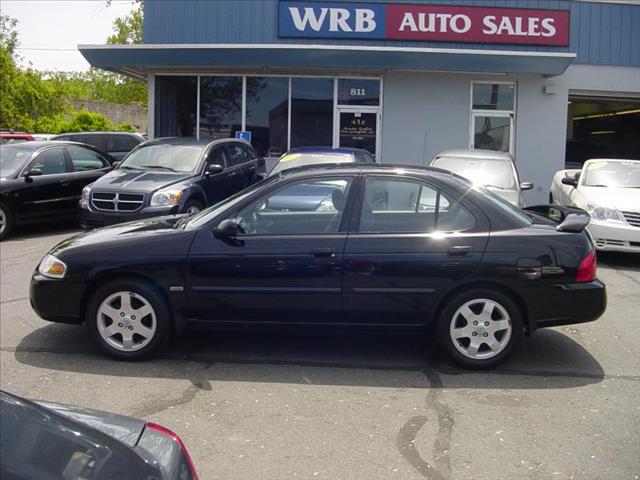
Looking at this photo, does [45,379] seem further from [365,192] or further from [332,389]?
[365,192]

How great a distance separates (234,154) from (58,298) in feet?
23.1

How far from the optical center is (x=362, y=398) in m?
4.94

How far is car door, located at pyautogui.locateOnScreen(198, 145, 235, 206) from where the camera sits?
11.0 m

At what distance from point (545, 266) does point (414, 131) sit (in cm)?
1133

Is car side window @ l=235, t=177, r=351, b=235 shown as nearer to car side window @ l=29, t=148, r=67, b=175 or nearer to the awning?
car side window @ l=29, t=148, r=67, b=175

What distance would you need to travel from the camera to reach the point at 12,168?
467 inches

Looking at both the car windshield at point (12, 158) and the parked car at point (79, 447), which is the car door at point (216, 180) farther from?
the parked car at point (79, 447)

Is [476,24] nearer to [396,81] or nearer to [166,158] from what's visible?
[396,81]

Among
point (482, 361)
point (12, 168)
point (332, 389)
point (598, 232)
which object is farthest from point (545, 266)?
point (12, 168)

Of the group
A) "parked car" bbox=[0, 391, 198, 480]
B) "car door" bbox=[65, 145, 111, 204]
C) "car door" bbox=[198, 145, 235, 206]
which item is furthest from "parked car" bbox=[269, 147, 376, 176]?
"parked car" bbox=[0, 391, 198, 480]

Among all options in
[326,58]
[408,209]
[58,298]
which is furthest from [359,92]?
[58,298]

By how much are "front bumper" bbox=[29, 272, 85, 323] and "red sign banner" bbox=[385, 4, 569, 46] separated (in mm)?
12118

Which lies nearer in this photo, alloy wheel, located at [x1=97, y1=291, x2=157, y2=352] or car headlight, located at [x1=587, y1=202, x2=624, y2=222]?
alloy wheel, located at [x1=97, y1=291, x2=157, y2=352]

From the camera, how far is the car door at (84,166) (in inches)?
491
